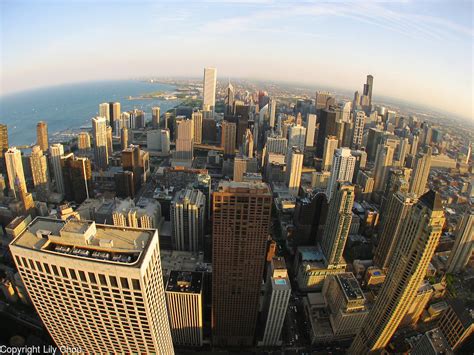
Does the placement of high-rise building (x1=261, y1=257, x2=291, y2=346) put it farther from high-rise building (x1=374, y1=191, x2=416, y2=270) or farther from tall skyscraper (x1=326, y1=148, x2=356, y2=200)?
tall skyscraper (x1=326, y1=148, x2=356, y2=200)

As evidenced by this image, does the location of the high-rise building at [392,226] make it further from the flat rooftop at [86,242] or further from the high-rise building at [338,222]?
the flat rooftop at [86,242]

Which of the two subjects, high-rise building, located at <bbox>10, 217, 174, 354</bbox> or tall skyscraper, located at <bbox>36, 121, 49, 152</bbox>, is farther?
tall skyscraper, located at <bbox>36, 121, 49, 152</bbox>

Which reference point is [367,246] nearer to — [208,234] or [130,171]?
[208,234]

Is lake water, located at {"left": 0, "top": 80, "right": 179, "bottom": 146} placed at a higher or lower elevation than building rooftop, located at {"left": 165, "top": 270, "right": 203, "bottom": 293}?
lower

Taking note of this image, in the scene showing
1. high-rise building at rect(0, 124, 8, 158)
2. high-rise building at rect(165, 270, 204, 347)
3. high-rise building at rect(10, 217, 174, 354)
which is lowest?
high-rise building at rect(165, 270, 204, 347)

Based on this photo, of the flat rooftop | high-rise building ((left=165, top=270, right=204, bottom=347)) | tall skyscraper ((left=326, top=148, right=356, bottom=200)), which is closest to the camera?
the flat rooftop

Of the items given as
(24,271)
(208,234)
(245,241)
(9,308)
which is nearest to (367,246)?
(208,234)

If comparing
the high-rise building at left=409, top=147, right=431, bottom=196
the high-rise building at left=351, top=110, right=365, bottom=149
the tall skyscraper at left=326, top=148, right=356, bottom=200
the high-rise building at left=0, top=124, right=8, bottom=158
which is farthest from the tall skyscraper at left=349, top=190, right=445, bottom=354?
Answer: the high-rise building at left=0, top=124, right=8, bottom=158

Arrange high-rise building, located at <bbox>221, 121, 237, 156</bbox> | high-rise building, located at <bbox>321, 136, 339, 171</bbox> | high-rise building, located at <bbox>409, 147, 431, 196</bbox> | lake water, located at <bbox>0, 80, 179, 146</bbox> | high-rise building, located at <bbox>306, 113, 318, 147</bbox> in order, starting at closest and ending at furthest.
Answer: high-rise building, located at <bbox>409, 147, 431, 196</bbox> < high-rise building, located at <bbox>321, 136, 339, 171</bbox> < high-rise building, located at <bbox>221, 121, 237, 156</bbox> < high-rise building, located at <bbox>306, 113, 318, 147</bbox> < lake water, located at <bbox>0, 80, 179, 146</bbox>

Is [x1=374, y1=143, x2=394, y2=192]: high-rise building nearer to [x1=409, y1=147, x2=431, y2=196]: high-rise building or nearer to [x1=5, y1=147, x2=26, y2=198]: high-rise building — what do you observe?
[x1=409, y1=147, x2=431, y2=196]: high-rise building
